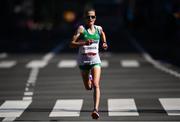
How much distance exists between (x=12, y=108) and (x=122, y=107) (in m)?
2.09

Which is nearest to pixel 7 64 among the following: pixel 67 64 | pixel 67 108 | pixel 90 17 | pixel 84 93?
pixel 67 64

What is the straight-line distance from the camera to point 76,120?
15734 mm

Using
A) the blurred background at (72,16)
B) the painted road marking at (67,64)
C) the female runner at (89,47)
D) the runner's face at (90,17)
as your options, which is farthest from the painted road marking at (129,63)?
the blurred background at (72,16)

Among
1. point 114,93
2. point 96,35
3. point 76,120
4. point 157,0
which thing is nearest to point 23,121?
point 76,120

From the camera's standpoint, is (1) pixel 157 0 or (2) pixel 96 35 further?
(1) pixel 157 0

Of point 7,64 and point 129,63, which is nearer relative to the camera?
point 129,63

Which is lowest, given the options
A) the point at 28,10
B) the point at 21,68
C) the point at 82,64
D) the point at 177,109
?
the point at 28,10

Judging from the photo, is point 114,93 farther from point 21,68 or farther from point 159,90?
point 21,68

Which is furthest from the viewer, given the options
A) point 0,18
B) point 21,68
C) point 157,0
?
point 157,0

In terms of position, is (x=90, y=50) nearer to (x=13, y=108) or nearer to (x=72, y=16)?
(x=13, y=108)

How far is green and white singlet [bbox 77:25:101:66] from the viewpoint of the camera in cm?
1630

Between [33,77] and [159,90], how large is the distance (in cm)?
690

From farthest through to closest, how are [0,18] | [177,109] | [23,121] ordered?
[0,18] < [177,109] < [23,121]

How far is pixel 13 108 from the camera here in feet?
60.1
